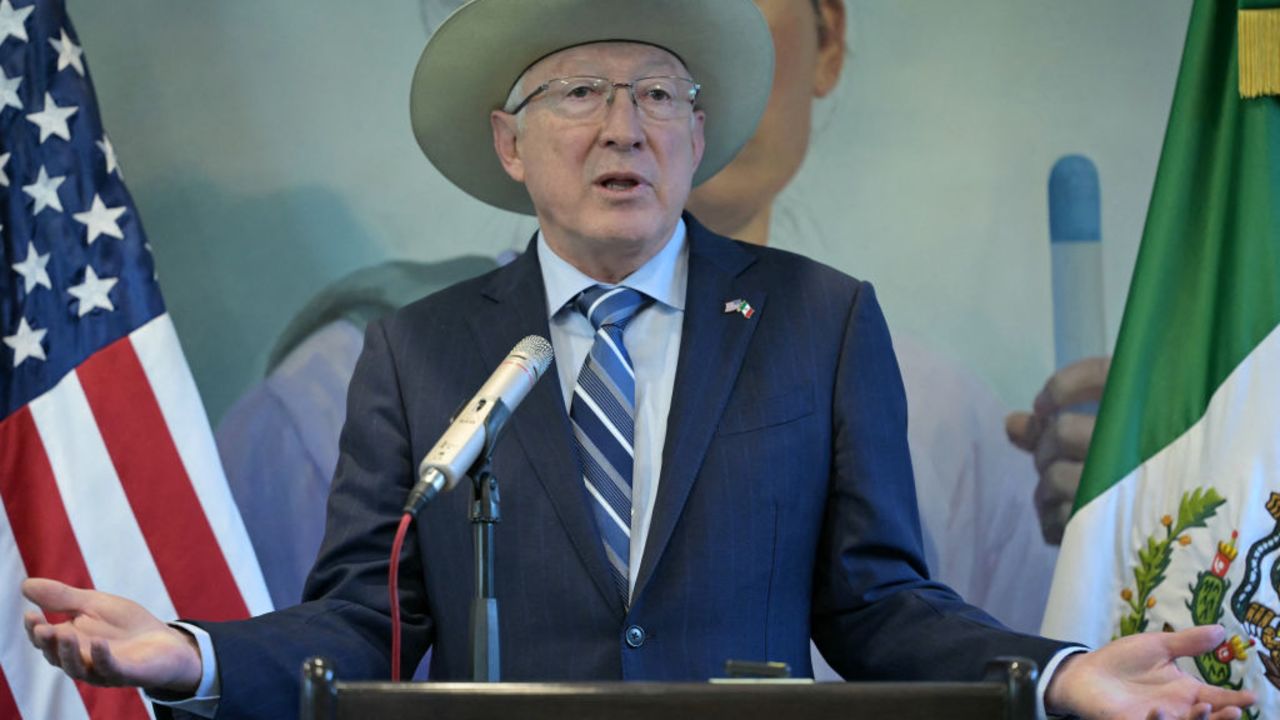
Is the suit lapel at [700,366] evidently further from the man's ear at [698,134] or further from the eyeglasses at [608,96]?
the eyeglasses at [608,96]

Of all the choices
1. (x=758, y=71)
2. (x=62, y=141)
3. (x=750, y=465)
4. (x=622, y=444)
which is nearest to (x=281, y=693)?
(x=622, y=444)

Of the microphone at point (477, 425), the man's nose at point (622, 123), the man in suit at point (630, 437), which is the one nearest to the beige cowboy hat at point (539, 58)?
the man in suit at point (630, 437)

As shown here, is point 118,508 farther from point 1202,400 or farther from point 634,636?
point 1202,400

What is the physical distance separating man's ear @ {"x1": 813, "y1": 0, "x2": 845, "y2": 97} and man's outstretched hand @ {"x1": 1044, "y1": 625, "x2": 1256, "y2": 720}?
2.09m

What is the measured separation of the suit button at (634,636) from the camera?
2.09 meters

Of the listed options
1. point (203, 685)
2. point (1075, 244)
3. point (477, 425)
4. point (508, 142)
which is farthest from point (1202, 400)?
point (203, 685)

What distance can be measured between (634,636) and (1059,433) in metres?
1.67

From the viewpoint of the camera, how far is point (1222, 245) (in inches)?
114

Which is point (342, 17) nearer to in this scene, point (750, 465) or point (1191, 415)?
point (750, 465)

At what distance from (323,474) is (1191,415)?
1942 millimetres

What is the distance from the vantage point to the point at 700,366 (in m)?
2.26

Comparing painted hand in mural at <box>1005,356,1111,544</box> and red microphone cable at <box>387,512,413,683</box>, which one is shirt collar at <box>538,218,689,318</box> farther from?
painted hand in mural at <box>1005,356,1111,544</box>

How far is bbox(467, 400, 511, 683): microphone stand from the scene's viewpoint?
156 centimetres

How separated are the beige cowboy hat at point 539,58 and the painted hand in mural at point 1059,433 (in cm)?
113
